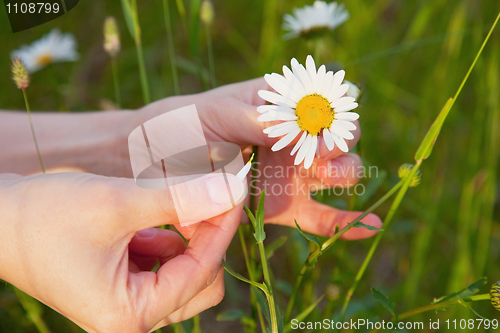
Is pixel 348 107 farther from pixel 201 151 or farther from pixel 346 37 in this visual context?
pixel 346 37

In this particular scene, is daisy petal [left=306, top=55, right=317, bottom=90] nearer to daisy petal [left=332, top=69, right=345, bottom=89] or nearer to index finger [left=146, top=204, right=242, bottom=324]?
daisy petal [left=332, top=69, right=345, bottom=89]

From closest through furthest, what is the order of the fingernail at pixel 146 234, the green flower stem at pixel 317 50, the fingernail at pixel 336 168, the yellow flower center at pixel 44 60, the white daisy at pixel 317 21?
the fingernail at pixel 146 234, the fingernail at pixel 336 168, the green flower stem at pixel 317 50, the white daisy at pixel 317 21, the yellow flower center at pixel 44 60

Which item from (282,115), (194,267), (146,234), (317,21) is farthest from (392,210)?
(317,21)

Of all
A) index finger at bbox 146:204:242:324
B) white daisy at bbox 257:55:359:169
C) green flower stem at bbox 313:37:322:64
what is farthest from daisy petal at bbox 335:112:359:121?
green flower stem at bbox 313:37:322:64

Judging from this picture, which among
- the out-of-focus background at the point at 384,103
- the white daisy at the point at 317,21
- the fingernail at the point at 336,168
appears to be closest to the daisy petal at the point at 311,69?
the fingernail at the point at 336,168

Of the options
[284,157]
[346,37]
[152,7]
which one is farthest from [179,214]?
[152,7]

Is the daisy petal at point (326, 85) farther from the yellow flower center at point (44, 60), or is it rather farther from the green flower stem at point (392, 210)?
the yellow flower center at point (44, 60)

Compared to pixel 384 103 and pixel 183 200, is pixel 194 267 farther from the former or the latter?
pixel 384 103
